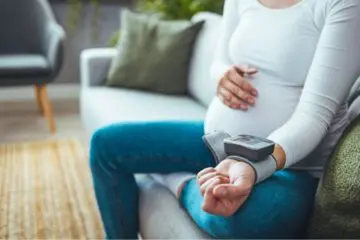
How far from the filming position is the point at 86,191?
2104 millimetres

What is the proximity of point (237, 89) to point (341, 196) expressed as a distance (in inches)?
14.0

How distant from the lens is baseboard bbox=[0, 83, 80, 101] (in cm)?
364

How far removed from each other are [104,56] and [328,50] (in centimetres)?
168

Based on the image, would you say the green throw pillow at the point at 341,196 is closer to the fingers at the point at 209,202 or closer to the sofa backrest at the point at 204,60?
the fingers at the point at 209,202

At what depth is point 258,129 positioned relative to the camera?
1140 millimetres

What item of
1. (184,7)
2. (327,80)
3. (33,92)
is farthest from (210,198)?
(33,92)

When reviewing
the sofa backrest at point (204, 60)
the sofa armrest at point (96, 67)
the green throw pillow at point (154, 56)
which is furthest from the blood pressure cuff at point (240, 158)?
the sofa armrest at point (96, 67)

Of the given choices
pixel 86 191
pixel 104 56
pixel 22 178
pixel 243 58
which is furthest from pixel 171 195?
pixel 104 56

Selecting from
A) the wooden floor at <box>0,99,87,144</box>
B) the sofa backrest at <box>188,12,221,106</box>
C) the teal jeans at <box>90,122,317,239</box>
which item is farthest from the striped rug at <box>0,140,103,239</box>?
the sofa backrest at <box>188,12,221,106</box>

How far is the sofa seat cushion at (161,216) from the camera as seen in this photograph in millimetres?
1156

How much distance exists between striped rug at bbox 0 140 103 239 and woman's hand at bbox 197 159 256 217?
0.80 metres

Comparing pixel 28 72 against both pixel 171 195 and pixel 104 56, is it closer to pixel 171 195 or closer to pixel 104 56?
pixel 104 56

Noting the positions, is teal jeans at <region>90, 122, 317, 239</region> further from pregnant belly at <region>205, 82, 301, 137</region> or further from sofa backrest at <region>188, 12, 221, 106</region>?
sofa backrest at <region>188, 12, 221, 106</region>

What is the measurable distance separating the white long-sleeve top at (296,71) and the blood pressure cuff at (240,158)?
0.06m
